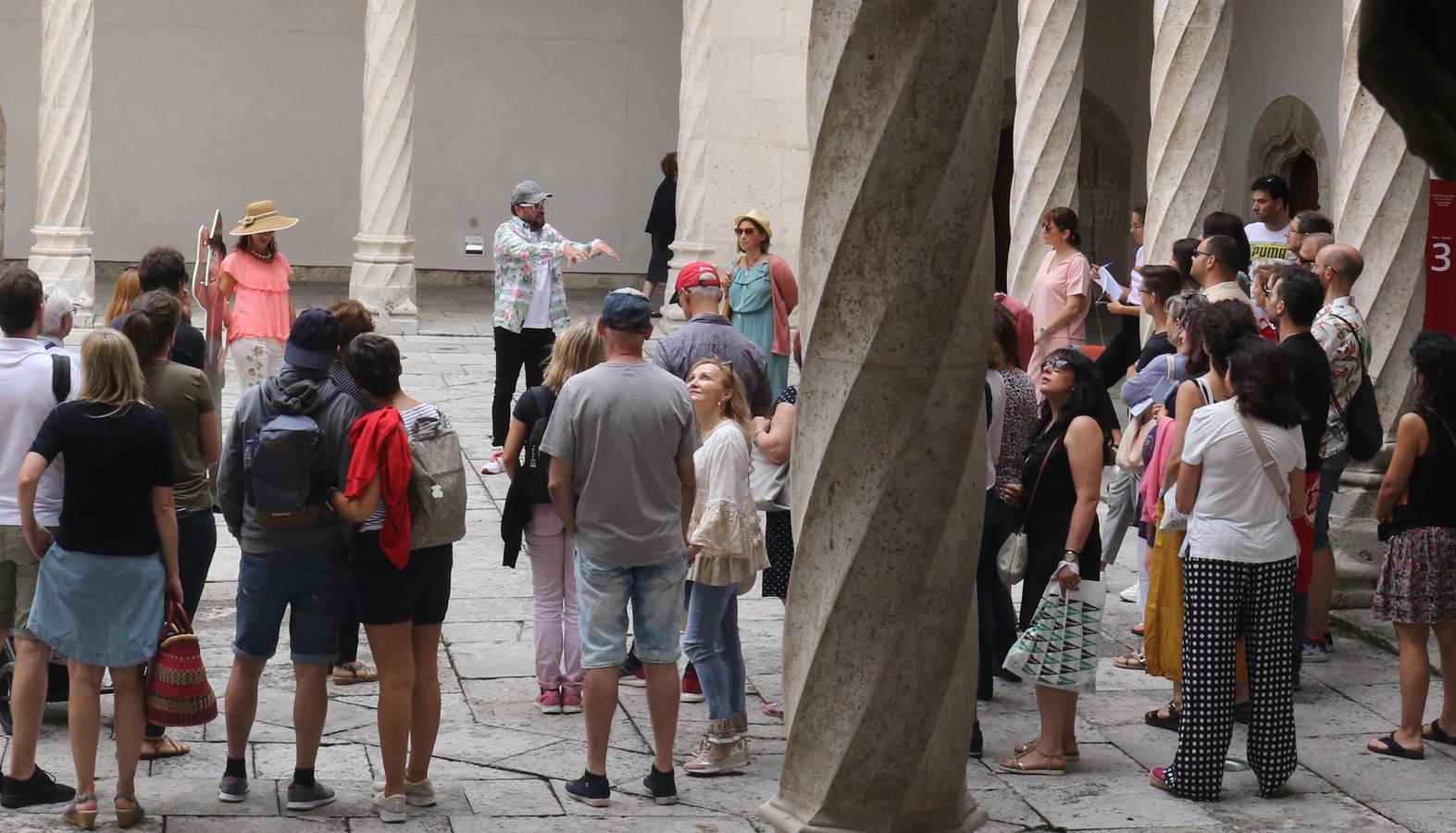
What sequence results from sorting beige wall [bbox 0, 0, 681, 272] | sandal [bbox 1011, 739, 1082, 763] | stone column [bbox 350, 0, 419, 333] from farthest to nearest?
beige wall [bbox 0, 0, 681, 272] < stone column [bbox 350, 0, 419, 333] < sandal [bbox 1011, 739, 1082, 763]

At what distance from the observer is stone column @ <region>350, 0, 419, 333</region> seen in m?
16.5

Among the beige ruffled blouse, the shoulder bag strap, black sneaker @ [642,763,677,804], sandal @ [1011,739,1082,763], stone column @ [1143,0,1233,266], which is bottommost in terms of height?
black sneaker @ [642,763,677,804]

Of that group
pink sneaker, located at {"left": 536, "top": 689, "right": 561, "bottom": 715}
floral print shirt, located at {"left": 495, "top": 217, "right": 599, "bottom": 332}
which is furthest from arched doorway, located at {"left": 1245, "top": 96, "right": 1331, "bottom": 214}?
pink sneaker, located at {"left": 536, "top": 689, "right": 561, "bottom": 715}

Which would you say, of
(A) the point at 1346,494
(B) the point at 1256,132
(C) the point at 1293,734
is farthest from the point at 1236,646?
(B) the point at 1256,132

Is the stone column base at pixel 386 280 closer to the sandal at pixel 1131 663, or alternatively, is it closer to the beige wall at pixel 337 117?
the beige wall at pixel 337 117

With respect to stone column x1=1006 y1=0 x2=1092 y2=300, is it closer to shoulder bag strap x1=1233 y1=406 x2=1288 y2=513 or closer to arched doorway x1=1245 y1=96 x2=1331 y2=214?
arched doorway x1=1245 y1=96 x2=1331 y2=214

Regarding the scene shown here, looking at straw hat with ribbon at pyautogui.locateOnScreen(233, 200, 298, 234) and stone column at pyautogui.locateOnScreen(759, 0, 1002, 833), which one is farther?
straw hat with ribbon at pyautogui.locateOnScreen(233, 200, 298, 234)

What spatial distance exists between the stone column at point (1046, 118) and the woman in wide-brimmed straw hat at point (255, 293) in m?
5.13

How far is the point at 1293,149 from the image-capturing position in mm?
16922

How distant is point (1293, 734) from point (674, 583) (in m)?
2.07

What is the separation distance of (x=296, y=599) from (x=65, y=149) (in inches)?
486

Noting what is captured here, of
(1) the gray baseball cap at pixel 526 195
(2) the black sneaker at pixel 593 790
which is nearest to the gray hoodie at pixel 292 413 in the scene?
(2) the black sneaker at pixel 593 790

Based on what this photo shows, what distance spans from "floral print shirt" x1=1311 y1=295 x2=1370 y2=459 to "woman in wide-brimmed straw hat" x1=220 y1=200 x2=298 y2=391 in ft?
17.1

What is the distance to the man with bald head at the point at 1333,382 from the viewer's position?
24.7 feet
